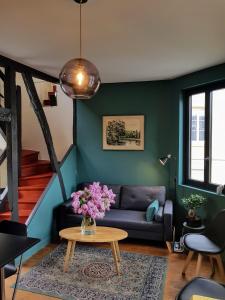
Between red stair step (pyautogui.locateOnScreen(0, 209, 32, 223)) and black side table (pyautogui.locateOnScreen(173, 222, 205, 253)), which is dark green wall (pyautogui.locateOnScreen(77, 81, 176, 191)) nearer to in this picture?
black side table (pyautogui.locateOnScreen(173, 222, 205, 253))

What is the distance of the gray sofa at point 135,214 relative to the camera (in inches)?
151

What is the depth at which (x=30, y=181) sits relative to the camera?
4.53 m

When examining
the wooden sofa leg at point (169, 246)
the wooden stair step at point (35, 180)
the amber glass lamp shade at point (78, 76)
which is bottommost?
the wooden sofa leg at point (169, 246)

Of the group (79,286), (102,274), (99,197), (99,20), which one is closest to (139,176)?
(99,197)

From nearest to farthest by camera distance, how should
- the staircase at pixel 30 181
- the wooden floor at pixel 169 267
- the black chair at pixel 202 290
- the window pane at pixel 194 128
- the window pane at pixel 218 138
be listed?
the black chair at pixel 202 290
the wooden floor at pixel 169 267
the window pane at pixel 218 138
the staircase at pixel 30 181
the window pane at pixel 194 128

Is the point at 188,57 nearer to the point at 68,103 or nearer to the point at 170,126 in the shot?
the point at 170,126

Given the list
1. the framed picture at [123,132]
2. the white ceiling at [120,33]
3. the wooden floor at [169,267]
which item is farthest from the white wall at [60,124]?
the wooden floor at [169,267]

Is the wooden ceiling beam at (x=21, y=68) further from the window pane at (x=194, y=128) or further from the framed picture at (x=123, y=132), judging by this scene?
the window pane at (x=194, y=128)

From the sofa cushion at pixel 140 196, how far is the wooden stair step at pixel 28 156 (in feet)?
5.98

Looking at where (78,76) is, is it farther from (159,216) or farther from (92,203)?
(159,216)

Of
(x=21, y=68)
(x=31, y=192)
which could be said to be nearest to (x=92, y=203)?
(x=31, y=192)

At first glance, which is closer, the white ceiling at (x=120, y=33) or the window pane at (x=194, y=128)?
the white ceiling at (x=120, y=33)

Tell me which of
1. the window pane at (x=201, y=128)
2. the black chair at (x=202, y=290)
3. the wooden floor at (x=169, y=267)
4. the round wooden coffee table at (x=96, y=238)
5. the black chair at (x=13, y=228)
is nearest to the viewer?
the black chair at (x=202, y=290)

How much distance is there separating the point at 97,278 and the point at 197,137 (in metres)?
2.50
